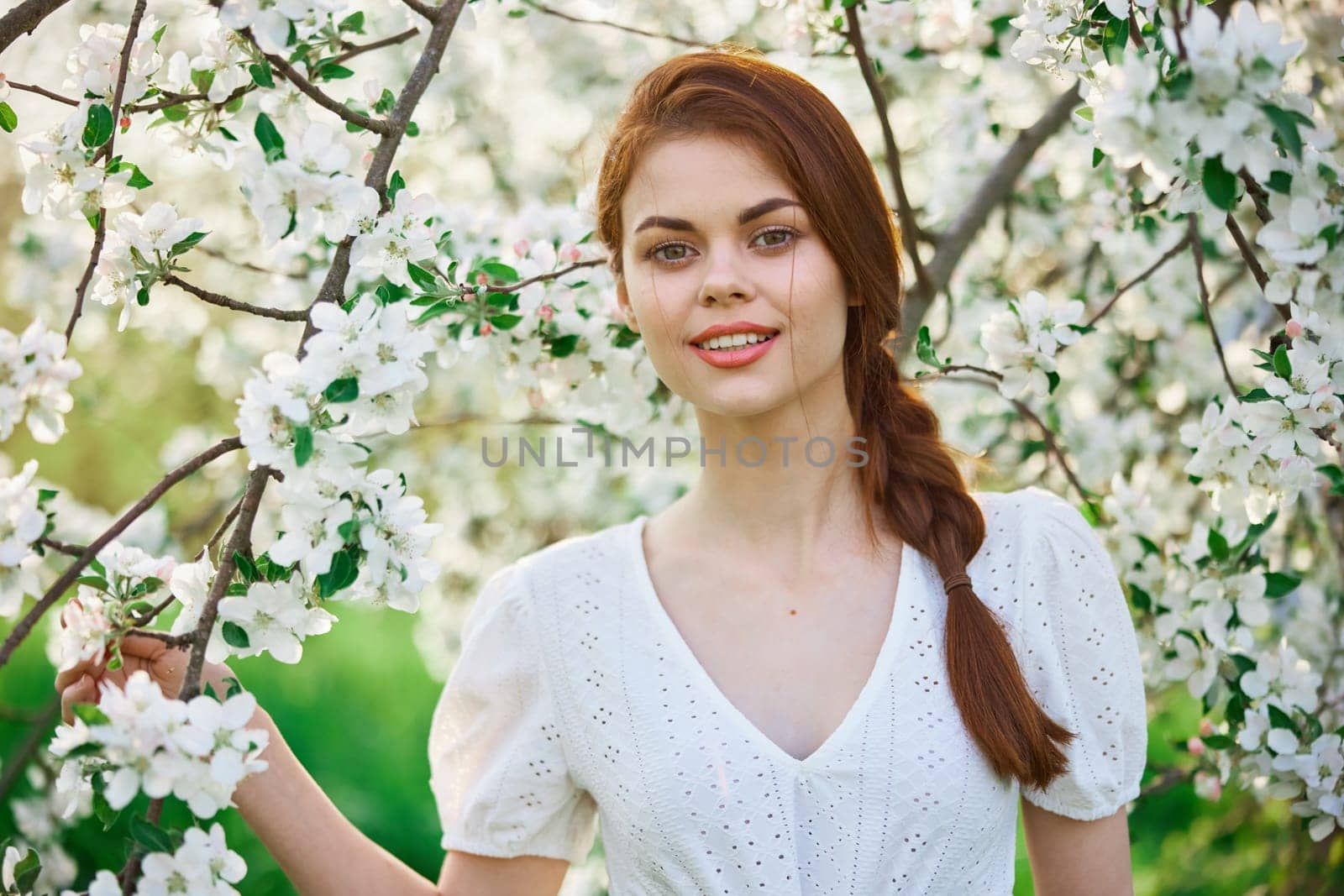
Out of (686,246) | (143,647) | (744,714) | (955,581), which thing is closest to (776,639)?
(744,714)

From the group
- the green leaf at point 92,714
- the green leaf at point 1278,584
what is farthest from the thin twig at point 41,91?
the green leaf at point 1278,584

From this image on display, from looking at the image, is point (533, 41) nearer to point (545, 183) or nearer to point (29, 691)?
point (545, 183)

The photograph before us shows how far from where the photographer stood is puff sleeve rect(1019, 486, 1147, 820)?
1400 millimetres

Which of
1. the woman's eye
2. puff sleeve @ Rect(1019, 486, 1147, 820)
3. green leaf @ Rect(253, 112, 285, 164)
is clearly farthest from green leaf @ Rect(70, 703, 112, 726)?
puff sleeve @ Rect(1019, 486, 1147, 820)

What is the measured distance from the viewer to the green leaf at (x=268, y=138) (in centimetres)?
98

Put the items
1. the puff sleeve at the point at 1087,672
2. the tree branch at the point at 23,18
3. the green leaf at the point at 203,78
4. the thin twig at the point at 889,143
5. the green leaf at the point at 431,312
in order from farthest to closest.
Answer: the thin twig at the point at 889,143
the puff sleeve at the point at 1087,672
the green leaf at the point at 431,312
the green leaf at the point at 203,78
the tree branch at the point at 23,18

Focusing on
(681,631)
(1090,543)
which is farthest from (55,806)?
(1090,543)

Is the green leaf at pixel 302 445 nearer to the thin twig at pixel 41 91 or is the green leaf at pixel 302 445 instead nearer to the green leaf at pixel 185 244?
the green leaf at pixel 185 244

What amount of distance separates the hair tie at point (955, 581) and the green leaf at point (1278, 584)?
0.46 meters

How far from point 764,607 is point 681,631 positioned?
0.37ft

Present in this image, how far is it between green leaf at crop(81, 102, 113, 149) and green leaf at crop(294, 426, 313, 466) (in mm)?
415

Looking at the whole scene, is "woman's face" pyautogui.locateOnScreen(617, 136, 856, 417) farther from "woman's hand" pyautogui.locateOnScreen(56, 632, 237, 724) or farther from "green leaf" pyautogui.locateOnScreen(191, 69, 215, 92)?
"woman's hand" pyautogui.locateOnScreen(56, 632, 237, 724)

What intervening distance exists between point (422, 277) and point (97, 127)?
0.33 m

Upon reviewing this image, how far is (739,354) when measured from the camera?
1.36m
